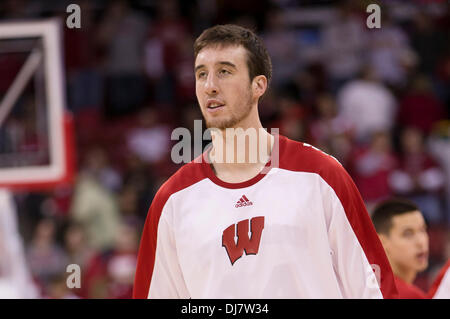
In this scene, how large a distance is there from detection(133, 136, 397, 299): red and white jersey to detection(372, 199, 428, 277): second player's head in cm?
155

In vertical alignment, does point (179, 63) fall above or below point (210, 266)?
above

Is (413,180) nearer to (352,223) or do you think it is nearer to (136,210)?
(136,210)

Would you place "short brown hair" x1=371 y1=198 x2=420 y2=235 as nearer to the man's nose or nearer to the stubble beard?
the stubble beard

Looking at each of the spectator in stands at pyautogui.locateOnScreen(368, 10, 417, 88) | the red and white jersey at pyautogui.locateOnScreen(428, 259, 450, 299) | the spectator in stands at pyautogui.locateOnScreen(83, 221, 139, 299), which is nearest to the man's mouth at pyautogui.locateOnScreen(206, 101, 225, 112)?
the red and white jersey at pyautogui.locateOnScreen(428, 259, 450, 299)

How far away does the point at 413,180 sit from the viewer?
414 inches

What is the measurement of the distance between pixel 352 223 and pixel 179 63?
900 centimetres

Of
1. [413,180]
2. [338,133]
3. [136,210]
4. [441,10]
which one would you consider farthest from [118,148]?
[441,10]

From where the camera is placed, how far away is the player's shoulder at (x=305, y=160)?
379 centimetres

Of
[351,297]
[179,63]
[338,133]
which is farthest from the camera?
[179,63]

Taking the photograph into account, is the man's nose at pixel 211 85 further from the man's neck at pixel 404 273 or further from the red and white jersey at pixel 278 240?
the man's neck at pixel 404 273

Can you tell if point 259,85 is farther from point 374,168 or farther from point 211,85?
point 374,168

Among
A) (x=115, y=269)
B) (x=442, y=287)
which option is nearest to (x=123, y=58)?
(x=115, y=269)

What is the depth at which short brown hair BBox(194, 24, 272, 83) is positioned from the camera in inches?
151

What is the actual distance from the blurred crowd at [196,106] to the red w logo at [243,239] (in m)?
5.76
